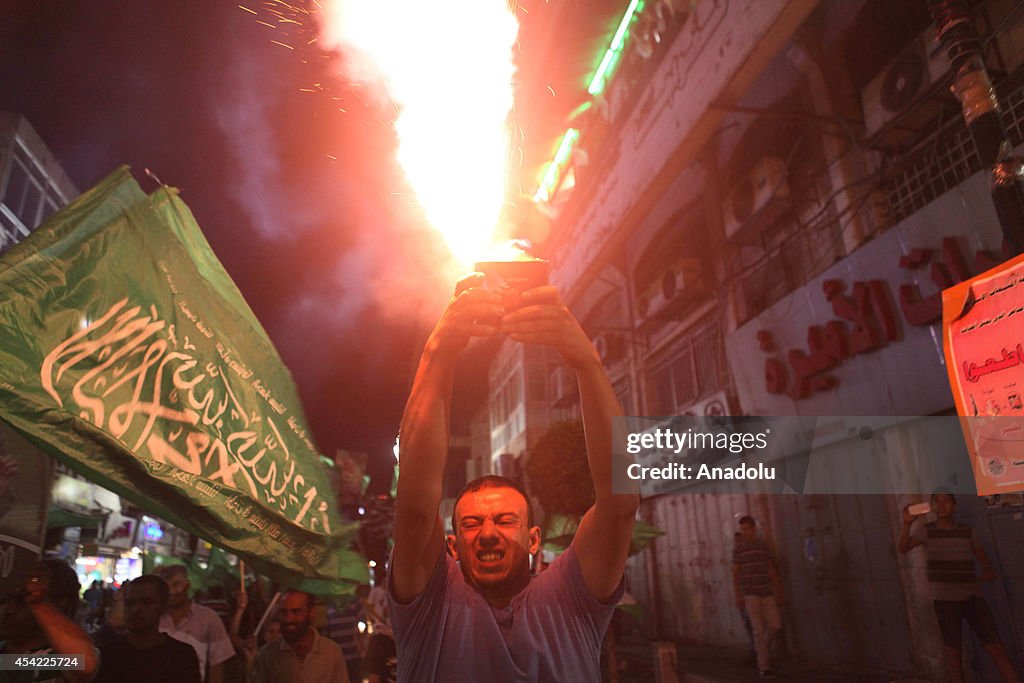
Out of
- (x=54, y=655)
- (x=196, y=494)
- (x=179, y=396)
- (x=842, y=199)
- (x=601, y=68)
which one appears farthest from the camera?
(x=601, y=68)

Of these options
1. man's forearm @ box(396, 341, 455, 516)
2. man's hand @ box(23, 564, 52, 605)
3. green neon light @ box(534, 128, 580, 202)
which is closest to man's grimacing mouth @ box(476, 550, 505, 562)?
man's forearm @ box(396, 341, 455, 516)

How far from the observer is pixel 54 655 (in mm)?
3174

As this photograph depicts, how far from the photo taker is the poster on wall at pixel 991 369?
3996 mm

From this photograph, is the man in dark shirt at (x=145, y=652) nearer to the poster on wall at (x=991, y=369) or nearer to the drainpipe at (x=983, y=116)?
the poster on wall at (x=991, y=369)

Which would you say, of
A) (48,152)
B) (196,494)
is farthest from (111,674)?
(48,152)

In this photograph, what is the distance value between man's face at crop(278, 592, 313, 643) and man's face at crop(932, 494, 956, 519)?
6488mm

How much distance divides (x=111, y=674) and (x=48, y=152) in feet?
80.0

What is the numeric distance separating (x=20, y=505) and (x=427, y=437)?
329 cm

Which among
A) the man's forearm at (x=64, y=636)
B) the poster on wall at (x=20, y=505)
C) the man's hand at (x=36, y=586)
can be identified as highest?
the poster on wall at (x=20, y=505)

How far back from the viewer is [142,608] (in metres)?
4.18

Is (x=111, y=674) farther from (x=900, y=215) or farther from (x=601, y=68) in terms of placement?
(x=601, y=68)

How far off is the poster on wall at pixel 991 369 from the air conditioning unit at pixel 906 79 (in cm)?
649

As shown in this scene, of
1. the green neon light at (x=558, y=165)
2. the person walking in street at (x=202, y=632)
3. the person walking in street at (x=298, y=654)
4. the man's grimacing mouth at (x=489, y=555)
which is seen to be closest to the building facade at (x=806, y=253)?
the green neon light at (x=558, y=165)

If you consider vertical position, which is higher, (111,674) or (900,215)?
(900,215)
